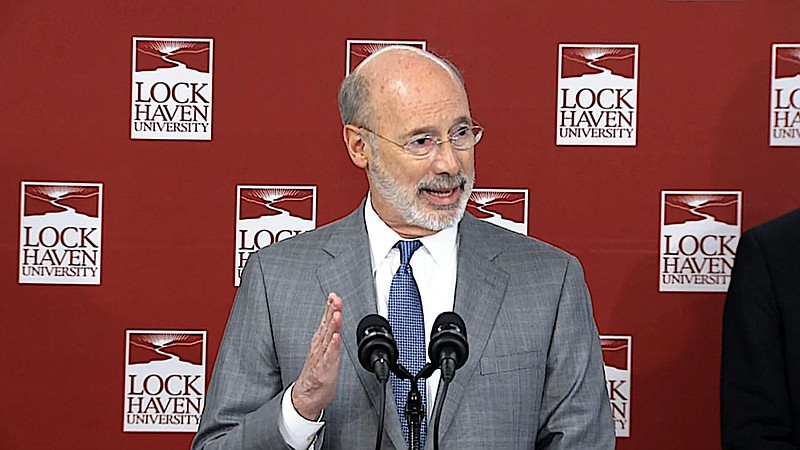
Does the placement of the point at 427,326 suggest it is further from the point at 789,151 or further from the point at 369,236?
the point at 789,151

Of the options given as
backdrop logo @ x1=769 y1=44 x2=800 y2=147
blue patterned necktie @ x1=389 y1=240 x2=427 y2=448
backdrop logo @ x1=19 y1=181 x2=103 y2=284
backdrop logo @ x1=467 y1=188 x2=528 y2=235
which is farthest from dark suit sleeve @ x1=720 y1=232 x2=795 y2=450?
backdrop logo @ x1=19 y1=181 x2=103 y2=284

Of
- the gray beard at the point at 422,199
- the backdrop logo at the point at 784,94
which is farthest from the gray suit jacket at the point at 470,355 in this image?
the backdrop logo at the point at 784,94

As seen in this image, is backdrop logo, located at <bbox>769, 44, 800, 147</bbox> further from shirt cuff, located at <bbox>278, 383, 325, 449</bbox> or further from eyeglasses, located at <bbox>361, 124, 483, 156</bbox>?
shirt cuff, located at <bbox>278, 383, 325, 449</bbox>

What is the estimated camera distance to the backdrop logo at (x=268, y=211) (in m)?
3.14

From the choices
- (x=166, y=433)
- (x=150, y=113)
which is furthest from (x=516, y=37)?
(x=166, y=433)

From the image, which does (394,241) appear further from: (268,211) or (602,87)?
(602,87)

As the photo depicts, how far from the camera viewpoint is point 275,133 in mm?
3135

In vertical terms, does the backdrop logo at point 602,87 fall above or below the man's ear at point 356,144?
above

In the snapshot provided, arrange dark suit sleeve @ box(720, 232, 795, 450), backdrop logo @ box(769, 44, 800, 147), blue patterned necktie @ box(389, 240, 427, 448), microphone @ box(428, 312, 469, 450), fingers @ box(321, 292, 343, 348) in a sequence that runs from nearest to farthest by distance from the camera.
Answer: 1. microphone @ box(428, 312, 469, 450)
2. fingers @ box(321, 292, 343, 348)
3. blue patterned necktie @ box(389, 240, 427, 448)
4. dark suit sleeve @ box(720, 232, 795, 450)
5. backdrop logo @ box(769, 44, 800, 147)

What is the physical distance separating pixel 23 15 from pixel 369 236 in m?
1.43

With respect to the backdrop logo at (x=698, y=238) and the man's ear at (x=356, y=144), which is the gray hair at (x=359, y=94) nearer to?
the man's ear at (x=356, y=144)

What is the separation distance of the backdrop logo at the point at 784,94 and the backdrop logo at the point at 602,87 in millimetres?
381

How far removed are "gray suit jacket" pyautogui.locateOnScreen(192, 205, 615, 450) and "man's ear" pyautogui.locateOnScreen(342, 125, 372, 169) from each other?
149 mm

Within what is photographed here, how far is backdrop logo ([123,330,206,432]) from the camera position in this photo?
3.16 meters
